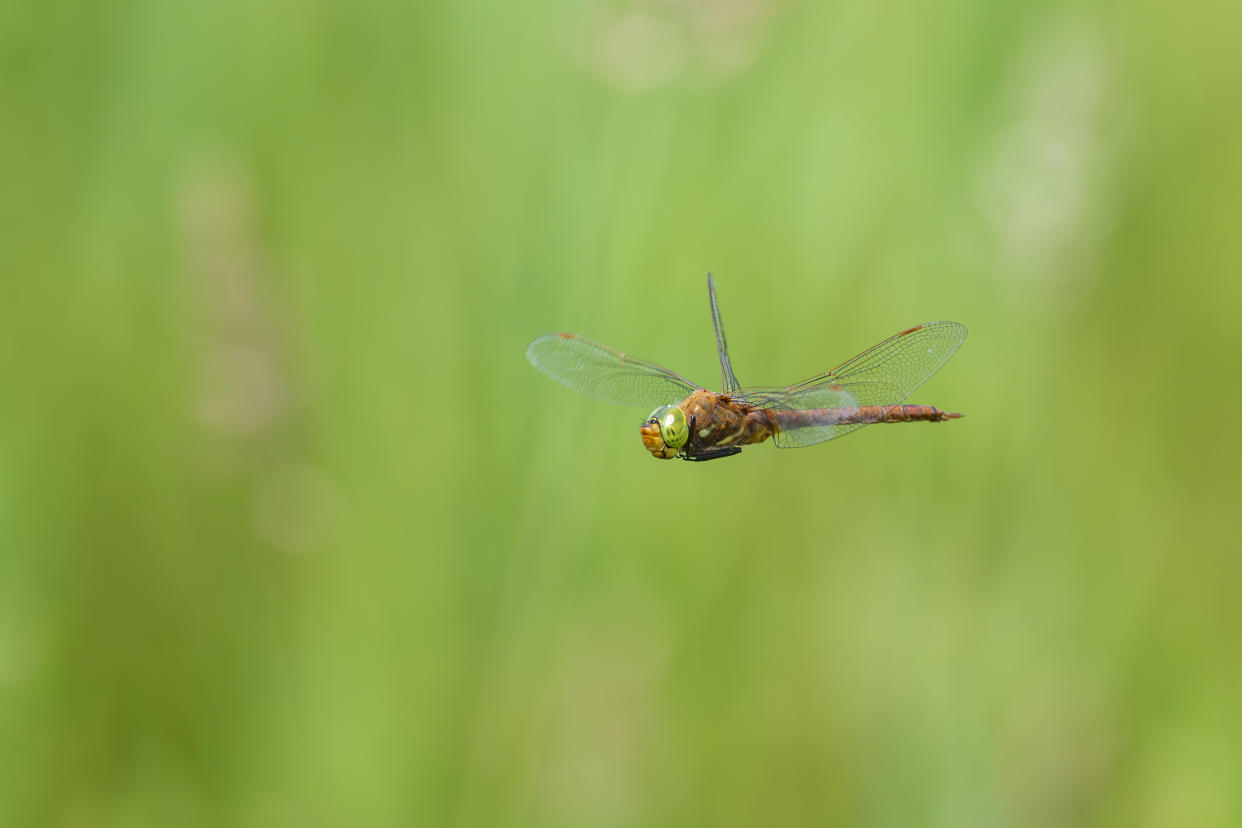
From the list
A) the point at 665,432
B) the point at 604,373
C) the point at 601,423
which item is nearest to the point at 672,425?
the point at 665,432

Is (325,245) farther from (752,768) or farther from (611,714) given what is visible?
(752,768)

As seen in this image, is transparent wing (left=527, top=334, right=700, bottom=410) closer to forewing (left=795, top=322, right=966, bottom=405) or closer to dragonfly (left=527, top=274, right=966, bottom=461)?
dragonfly (left=527, top=274, right=966, bottom=461)

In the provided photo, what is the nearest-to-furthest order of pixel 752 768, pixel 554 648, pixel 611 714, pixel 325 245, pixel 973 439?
pixel 611 714
pixel 554 648
pixel 752 768
pixel 973 439
pixel 325 245

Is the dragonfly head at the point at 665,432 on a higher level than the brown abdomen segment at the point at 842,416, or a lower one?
lower

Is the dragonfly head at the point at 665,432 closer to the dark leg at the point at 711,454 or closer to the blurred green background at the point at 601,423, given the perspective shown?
the dark leg at the point at 711,454

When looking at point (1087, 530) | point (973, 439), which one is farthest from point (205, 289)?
point (1087, 530)

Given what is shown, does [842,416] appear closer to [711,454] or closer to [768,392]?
[768,392]

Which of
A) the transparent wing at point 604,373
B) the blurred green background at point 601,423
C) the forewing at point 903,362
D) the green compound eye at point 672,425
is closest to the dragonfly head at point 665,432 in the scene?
the green compound eye at point 672,425

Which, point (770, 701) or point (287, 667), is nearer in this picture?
point (287, 667)
